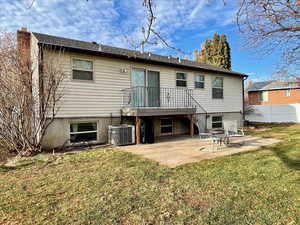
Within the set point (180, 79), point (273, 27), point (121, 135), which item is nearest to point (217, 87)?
point (180, 79)

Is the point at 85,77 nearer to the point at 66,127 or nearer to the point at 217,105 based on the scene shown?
the point at 66,127

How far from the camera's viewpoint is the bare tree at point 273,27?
4.22 metres

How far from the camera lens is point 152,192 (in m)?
3.20

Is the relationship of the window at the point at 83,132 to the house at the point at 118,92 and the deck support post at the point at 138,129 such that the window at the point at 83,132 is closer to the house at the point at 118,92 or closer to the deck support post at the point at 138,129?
the house at the point at 118,92

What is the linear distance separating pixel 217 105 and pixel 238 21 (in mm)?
8904

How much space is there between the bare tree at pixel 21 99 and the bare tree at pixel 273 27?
6.60 metres

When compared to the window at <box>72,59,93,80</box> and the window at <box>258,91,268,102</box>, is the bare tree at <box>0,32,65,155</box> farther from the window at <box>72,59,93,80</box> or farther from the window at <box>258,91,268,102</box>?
the window at <box>258,91,268,102</box>

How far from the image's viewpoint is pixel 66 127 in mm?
7410

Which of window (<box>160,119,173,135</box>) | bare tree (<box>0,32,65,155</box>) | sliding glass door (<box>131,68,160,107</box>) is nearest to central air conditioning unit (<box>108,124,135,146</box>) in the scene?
sliding glass door (<box>131,68,160,107</box>)

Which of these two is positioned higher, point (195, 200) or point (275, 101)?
point (275, 101)

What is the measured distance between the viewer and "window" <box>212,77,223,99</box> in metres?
12.3

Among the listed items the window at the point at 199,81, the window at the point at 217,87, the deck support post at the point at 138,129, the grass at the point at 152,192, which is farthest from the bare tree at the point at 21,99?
the window at the point at 217,87

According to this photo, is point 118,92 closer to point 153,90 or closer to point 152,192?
point 153,90

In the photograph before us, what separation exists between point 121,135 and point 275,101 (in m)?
21.9
